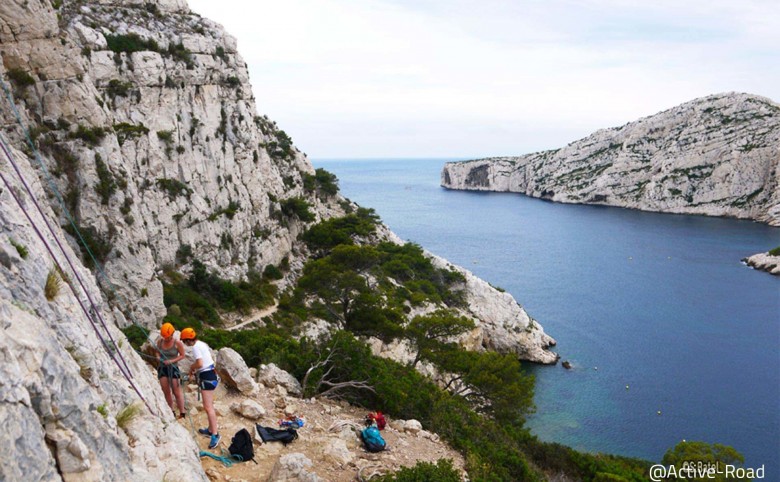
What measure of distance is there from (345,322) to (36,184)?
56.9 feet

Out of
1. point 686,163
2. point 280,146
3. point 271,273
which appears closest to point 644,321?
point 271,273

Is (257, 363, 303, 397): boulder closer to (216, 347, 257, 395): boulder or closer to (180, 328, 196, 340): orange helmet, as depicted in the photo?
(216, 347, 257, 395): boulder

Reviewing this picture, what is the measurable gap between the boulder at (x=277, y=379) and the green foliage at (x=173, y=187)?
2023cm

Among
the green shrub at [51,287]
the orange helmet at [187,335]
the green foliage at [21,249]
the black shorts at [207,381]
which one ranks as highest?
the green foliage at [21,249]

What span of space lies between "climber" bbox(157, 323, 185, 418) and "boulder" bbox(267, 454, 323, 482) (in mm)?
2203

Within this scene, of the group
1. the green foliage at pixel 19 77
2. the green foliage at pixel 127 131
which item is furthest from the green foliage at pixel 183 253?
the green foliage at pixel 19 77

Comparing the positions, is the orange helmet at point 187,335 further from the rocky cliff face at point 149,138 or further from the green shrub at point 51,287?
the rocky cliff face at point 149,138

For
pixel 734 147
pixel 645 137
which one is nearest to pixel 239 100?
pixel 734 147

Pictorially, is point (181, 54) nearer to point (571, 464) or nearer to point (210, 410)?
point (210, 410)

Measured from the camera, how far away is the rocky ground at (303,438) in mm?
8133

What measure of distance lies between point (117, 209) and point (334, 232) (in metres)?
20.2

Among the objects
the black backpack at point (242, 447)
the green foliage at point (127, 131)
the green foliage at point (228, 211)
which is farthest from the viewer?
the green foliage at point (228, 211)

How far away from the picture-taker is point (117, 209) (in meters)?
23.4

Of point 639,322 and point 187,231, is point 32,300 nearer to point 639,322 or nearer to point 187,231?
point 187,231
